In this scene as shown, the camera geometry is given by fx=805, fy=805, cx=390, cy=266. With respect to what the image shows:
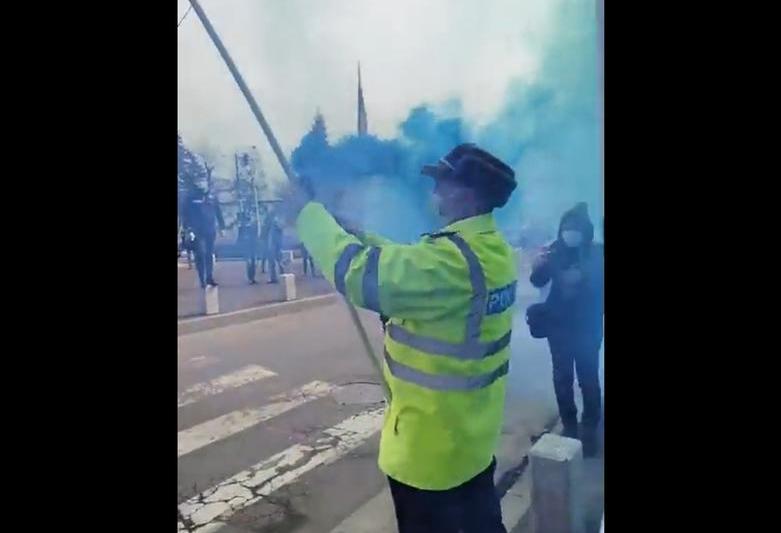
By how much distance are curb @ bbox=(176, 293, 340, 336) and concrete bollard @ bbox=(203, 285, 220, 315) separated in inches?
0.5

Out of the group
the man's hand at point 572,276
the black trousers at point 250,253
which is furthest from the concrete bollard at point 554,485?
the black trousers at point 250,253

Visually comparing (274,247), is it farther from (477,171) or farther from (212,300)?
(477,171)

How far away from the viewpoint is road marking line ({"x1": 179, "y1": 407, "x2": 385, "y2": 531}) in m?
1.53

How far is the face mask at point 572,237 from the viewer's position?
1568 mm

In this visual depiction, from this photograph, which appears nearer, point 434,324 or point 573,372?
point 434,324

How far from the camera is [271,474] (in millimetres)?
1538

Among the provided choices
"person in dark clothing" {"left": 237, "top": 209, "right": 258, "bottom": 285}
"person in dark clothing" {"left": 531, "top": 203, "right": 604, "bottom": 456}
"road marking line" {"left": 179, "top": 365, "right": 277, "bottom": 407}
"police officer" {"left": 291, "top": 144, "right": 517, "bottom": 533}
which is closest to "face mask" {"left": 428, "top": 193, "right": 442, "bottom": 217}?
"police officer" {"left": 291, "top": 144, "right": 517, "bottom": 533}

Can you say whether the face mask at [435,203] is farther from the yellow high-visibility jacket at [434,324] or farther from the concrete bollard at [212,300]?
the concrete bollard at [212,300]

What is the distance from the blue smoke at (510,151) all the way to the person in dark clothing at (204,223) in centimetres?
19

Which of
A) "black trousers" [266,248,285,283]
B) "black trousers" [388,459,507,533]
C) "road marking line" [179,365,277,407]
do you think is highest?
"black trousers" [266,248,285,283]

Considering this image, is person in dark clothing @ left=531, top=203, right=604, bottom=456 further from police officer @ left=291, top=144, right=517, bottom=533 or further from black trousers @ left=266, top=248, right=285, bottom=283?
black trousers @ left=266, top=248, right=285, bottom=283

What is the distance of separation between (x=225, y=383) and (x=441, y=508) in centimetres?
48

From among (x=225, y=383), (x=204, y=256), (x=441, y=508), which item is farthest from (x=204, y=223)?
(x=441, y=508)
